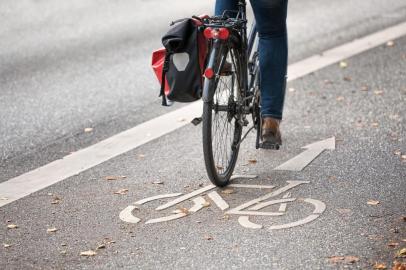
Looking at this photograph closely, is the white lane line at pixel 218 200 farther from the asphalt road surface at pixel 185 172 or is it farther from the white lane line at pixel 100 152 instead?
the white lane line at pixel 100 152

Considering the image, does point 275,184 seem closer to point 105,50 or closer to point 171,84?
point 171,84

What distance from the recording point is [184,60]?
5.63 meters

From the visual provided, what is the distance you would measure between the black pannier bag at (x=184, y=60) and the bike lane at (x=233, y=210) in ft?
2.12

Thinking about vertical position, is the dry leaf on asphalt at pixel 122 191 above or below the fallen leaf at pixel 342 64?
below

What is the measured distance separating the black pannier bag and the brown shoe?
30.2 inches

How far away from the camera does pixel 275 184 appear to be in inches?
236

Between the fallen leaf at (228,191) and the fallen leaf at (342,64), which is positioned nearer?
the fallen leaf at (228,191)

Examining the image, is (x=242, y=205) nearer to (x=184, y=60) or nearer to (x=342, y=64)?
(x=184, y=60)

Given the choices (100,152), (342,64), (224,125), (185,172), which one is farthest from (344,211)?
(342,64)

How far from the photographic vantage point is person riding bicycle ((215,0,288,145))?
19.5 ft

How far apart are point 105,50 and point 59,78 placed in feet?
4.79

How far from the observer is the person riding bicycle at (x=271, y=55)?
19.5ft

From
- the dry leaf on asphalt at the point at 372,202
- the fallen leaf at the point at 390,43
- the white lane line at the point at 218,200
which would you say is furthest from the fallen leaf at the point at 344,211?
the fallen leaf at the point at 390,43

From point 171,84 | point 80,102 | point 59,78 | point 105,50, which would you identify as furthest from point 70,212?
point 105,50
